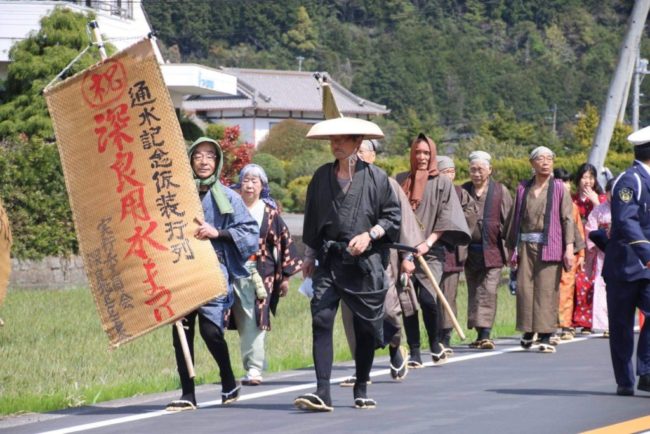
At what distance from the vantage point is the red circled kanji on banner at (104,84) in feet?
28.9

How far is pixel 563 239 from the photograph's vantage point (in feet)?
42.6

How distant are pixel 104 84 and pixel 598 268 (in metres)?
7.54

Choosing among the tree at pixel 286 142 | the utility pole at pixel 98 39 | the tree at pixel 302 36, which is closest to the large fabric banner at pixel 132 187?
the utility pole at pixel 98 39

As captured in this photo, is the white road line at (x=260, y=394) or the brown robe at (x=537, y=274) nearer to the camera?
the white road line at (x=260, y=394)

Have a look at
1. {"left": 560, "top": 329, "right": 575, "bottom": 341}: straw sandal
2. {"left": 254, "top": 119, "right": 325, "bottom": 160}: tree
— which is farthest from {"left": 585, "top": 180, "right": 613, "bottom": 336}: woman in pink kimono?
{"left": 254, "top": 119, "right": 325, "bottom": 160}: tree

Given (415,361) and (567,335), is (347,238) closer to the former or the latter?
(415,361)

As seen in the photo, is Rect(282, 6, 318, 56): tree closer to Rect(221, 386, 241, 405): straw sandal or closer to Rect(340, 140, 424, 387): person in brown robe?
Rect(340, 140, 424, 387): person in brown robe

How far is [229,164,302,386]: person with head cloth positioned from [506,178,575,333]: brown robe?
264cm

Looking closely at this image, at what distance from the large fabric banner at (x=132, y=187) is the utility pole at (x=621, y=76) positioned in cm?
1245

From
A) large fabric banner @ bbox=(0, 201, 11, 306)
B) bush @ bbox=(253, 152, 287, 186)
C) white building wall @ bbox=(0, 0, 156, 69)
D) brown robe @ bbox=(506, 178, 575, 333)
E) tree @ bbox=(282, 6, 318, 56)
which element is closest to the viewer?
large fabric banner @ bbox=(0, 201, 11, 306)

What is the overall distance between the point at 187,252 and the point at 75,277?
13905 mm

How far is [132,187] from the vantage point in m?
8.83

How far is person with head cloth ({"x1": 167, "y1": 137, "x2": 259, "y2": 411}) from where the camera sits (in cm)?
922

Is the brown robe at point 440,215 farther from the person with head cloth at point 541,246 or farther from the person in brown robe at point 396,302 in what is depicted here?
the person with head cloth at point 541,246
